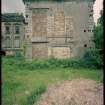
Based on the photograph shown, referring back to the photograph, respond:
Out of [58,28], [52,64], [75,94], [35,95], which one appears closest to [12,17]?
[58,28]

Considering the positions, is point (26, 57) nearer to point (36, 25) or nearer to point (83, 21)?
point (36, 25)

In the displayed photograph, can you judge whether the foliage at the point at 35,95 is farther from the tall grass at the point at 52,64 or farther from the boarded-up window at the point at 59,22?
the boarded-up window at the point at 59,22

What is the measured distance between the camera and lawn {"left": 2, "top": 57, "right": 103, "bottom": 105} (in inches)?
393

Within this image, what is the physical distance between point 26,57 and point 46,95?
14.8ft

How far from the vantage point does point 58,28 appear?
15.6m

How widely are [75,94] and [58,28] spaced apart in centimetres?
607

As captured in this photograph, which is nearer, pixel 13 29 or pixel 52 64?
pixel 52 64

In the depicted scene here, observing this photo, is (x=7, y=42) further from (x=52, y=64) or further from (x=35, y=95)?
(x=35, y=95)

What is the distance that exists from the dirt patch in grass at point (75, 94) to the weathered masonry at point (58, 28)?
3416 mm

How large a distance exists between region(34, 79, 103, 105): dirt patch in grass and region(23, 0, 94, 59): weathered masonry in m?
3.42

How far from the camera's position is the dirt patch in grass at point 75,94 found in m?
9.35

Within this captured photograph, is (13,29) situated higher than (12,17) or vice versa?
(12,17)

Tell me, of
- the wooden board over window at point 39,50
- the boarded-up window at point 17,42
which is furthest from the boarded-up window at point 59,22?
the boarded-up window at point 17,42

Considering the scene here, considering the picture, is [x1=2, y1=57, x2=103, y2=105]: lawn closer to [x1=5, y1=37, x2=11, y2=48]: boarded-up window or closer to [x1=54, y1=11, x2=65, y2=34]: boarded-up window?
[x1=5, y1=37, x2=11, y2=48]: boarded-up window
